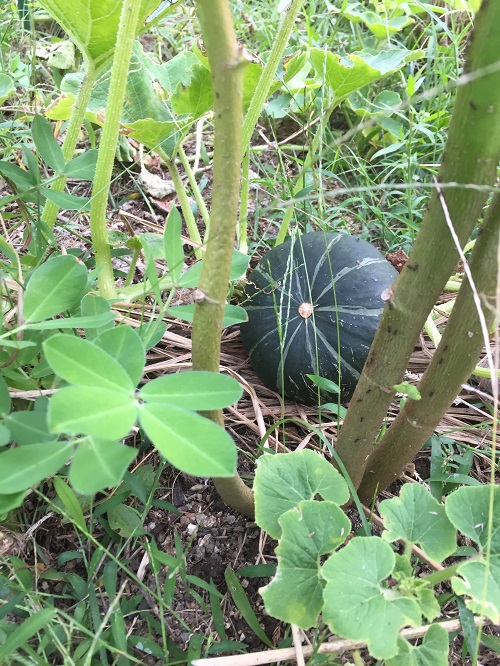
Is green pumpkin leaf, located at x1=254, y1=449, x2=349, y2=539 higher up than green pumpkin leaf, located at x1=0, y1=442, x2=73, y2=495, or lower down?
lower down

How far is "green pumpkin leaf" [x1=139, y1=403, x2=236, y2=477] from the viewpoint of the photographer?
0.59 m

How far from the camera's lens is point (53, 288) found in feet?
3.04

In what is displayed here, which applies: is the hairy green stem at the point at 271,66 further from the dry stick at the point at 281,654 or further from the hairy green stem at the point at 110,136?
the dry stick at the point at 281,654

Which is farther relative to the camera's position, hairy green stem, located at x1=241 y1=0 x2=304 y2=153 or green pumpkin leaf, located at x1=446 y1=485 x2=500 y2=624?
hairy green stem, located at x1=241 y1=0 x2=304 y2=153

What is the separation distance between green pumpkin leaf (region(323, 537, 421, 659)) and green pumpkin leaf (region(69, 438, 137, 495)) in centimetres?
33

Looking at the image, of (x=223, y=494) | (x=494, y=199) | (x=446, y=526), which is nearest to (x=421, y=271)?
(x=494, y=199)

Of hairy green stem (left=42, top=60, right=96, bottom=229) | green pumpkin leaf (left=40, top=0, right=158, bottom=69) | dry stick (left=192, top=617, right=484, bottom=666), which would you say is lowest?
dry stick (left=192, top=617, right=484, bottom=666)

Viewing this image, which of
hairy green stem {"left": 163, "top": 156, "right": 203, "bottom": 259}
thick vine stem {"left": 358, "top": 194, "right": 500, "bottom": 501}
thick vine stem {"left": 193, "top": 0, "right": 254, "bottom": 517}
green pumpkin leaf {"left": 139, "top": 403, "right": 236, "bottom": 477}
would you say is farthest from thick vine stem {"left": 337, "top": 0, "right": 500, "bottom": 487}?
hairy green stem {"left": 163, "top": 156, "right": 203, "bottom": 259}

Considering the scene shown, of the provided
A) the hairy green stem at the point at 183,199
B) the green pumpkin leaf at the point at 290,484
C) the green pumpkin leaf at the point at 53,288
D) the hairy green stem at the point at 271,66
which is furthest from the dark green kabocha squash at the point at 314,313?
the green pumpkin leaf at the point at 53,288

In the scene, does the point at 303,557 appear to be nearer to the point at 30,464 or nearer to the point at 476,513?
the point at 476,513

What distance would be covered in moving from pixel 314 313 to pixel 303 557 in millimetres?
917

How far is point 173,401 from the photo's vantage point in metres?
0.68

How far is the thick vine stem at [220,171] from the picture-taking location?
598 millimetres

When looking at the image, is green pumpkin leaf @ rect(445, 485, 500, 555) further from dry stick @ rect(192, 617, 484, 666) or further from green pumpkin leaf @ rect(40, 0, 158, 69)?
green pumpkin leaf @ rect(40, 0, 158, 69)
